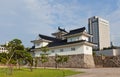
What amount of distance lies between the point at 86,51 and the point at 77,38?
2792 millimetres

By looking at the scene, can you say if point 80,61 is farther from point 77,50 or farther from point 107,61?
point 107,61

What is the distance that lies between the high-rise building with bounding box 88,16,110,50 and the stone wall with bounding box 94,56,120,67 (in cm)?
2163

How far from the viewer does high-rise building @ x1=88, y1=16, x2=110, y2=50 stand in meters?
56.2

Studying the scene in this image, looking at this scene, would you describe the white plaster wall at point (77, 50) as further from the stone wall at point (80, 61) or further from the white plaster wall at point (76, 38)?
the white plaster wall at point (76, 38)

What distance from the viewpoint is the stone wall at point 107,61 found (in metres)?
31.9

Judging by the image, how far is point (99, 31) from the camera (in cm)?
5706

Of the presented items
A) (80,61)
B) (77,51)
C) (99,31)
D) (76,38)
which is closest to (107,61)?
(80,61)

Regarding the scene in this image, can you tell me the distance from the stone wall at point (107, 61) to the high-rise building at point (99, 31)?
2163 centimetres

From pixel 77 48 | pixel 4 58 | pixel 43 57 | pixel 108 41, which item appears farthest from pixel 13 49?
pixel 108 41

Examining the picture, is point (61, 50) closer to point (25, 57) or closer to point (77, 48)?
point (77, 48)

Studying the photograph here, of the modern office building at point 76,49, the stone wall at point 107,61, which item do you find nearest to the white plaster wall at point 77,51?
the modern office building at point 76,49

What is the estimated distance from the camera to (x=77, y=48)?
1284 inches

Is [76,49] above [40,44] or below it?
below

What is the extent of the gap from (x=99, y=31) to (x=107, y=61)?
2495 centimetres
